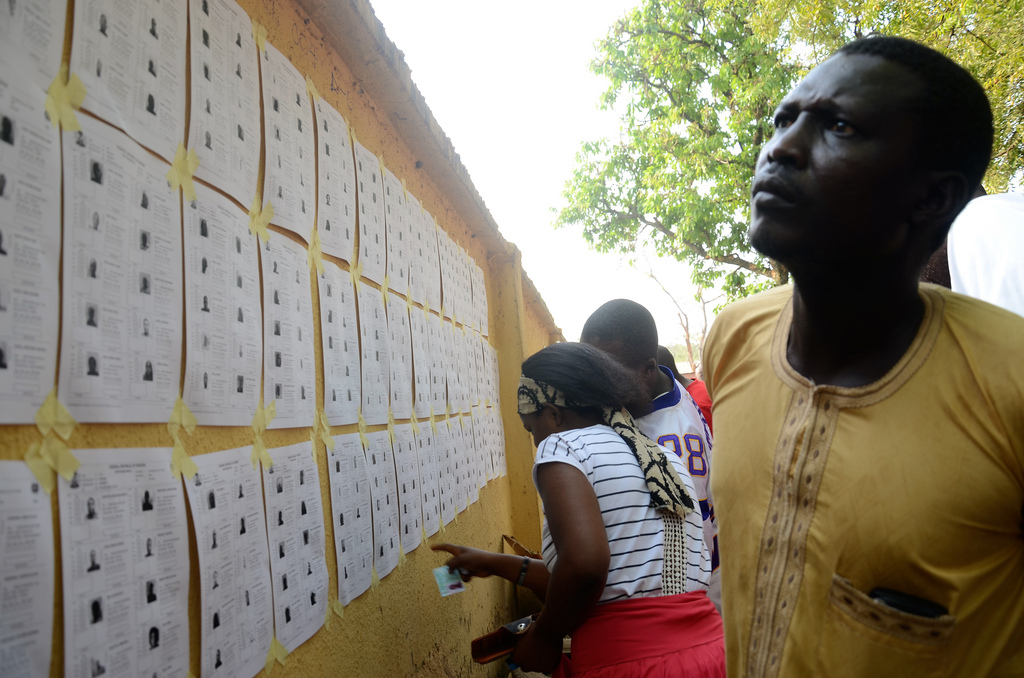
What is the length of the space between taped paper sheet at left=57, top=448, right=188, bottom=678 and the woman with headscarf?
0.98 metres

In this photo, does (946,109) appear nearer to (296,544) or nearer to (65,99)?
(65,99)

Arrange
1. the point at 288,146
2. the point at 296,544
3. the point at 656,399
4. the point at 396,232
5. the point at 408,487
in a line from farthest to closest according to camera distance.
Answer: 1. the point at 656,399
2. the point at 396,232
3. the point at 408,487
4. the point at 288,146
5. the point at 296,544

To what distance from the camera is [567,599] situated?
5.49 feet

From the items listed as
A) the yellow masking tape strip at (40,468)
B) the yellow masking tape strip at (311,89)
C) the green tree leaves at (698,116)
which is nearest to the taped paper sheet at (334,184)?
the yellow masking tape strip at (311,89)

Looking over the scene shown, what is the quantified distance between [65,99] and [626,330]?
2.47 m

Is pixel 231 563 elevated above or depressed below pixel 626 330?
below

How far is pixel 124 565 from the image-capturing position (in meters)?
0.86

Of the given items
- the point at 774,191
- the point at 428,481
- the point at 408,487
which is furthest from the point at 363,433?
the point at 774,191

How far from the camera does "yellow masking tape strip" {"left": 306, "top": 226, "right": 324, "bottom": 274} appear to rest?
1579 millimetres

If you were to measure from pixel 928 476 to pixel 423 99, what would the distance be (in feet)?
7.30

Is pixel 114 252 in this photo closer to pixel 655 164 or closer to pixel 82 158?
pixel 82 158

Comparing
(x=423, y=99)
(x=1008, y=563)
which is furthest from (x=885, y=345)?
(x=423, y=99)

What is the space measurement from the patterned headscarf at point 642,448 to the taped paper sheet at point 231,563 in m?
1.05

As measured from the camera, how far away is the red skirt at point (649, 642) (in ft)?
5.41
